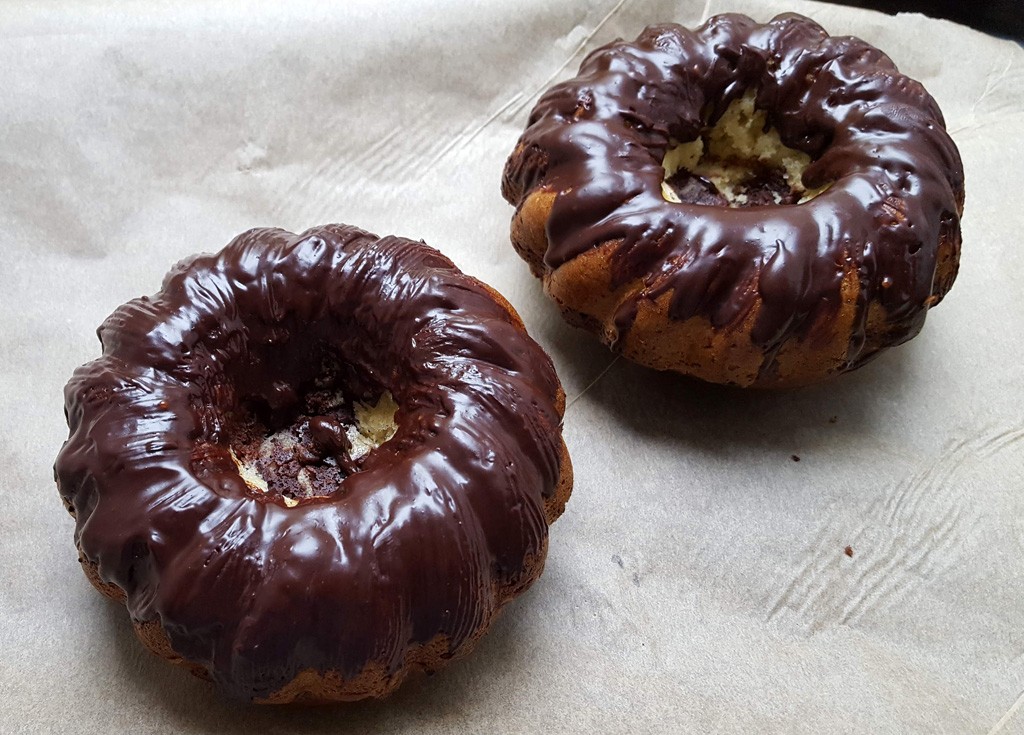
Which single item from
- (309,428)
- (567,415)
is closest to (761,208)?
(567,415)

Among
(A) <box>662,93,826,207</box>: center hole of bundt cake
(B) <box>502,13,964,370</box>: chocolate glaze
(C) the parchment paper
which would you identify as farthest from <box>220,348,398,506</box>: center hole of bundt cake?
(A) <box>662,93,826,207</box>: center hole of bundt cake

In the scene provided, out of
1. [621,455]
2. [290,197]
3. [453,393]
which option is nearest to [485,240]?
[290,197]

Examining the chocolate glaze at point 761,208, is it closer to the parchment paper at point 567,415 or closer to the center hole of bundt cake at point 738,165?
the center hole of bundt cake at point 738,165

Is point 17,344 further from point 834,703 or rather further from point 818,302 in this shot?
point 834,703

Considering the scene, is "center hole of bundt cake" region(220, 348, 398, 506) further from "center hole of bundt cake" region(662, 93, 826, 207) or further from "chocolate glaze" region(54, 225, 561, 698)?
"center hole of bundt cake" region(662, 93, 826, 207)

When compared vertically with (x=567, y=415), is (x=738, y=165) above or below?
above

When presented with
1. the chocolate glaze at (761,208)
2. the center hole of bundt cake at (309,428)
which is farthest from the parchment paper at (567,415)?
the center hole of bundt cake at (309,428)

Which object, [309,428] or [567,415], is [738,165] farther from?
[309,428]
